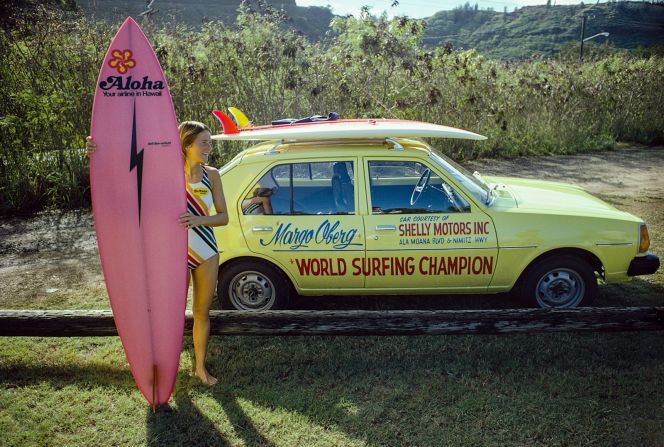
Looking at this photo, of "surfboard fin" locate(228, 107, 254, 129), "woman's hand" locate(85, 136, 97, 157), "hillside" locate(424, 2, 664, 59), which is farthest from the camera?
"hillside" locate(424, 2, 664, 59)

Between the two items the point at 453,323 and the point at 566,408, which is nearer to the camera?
the point at 566,408

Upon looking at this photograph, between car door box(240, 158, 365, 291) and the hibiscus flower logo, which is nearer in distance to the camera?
the hibiscus flower logo

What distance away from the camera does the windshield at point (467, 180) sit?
482 centimetres

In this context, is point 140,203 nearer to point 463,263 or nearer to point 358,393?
point 358,393

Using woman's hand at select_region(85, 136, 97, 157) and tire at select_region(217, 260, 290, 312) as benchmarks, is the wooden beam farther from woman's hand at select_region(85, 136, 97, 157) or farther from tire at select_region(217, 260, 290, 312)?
woman's hand at select_region(85, 136, 97, 157)

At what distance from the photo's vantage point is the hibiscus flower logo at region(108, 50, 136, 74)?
367 centimetres

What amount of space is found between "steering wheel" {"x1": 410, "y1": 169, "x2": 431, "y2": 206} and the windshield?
0.15 meters

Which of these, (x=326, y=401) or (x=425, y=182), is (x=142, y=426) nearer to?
(x=326, y=401)

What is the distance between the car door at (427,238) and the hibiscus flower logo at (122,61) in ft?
6.80

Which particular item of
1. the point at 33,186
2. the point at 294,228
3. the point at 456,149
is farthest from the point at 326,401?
the point at 456,149

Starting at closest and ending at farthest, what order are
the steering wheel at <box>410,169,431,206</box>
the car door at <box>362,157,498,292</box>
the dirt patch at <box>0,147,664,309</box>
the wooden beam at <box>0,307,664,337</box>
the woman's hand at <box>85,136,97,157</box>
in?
the woman's hand at <box>85,136,97,157</box>
the wooden beam at <box>0,307,664,337</box>
the car door at <box>362,157,498,292</box>
the steering wheel at <box>410,169,431,206</box>
the dirt patch at <box>0,147,664,309</box>

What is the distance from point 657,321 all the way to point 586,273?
2.37 ft

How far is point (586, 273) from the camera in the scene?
4.76 meters

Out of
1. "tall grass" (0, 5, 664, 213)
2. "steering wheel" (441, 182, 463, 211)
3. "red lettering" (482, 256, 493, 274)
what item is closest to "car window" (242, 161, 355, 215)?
"steering wheel" (441, 182, 463, 211)
